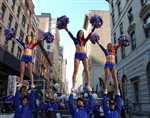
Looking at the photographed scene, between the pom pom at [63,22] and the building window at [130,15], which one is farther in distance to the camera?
the building window at [130,15]

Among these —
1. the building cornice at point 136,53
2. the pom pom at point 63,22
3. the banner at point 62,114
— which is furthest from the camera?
the building cornice at point 136,53

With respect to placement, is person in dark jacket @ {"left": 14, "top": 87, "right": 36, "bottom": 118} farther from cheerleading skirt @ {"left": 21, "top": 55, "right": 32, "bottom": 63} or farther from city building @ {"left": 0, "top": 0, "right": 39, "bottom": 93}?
city building @ {"left": 0, "top": 0, "right": 39, "bottom": 93}

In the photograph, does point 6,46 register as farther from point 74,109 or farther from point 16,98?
point 74,109

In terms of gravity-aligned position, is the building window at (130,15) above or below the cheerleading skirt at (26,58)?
above

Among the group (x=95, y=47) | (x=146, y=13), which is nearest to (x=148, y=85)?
(x=146, y=13)

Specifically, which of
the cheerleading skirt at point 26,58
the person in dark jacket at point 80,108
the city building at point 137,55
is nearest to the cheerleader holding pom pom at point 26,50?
the cheerleading skirt at point 26,58

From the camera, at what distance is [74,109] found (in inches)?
185

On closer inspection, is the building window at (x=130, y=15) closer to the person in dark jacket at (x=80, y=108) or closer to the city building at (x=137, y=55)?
the city building at (x=137, y=55)

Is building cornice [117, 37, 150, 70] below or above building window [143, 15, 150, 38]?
below

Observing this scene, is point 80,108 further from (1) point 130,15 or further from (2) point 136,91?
(1) point 130,15

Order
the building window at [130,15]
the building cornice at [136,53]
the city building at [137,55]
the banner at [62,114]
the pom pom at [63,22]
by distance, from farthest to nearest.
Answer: the building window at [130,15]
the city building at [137,55]
the building cornice at [136,53]
the banner at [62,114]
the pom pom at [63,22]

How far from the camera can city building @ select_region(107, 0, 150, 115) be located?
17.8 meters

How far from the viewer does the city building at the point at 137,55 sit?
58.4 ft

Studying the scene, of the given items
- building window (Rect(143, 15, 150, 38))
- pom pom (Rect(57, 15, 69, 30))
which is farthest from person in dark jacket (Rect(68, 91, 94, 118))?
building window (Rect(143, 15, 150, 38))
